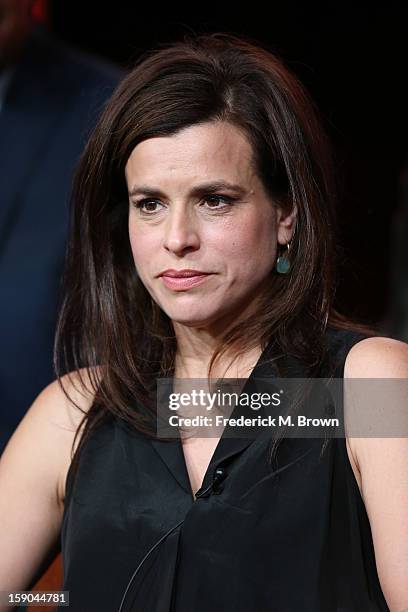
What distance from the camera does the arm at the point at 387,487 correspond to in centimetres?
162

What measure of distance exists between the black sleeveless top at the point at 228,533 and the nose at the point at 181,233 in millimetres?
236

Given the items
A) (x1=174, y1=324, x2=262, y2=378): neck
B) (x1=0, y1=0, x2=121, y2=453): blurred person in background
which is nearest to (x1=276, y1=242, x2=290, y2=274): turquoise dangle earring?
(x1=174, y1=324, x2=262, y2=378): neck

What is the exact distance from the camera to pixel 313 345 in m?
1.85

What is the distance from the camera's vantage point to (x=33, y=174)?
242 centimetres

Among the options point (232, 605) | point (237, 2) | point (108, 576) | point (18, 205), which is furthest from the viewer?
point (237, 2)

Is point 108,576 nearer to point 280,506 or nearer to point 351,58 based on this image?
point 280,506

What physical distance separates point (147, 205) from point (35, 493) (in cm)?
51

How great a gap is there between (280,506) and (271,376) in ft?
0.70

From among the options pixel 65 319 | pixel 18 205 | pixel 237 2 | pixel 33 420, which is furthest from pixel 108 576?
pixel 237 2

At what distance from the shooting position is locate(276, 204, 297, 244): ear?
1.87 meters

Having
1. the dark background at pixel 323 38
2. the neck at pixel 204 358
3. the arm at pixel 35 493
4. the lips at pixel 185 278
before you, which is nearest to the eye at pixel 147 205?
the lips at pixel 185 278

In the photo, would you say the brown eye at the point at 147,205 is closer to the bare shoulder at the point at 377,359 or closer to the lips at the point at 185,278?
the lips at the point at 185,278

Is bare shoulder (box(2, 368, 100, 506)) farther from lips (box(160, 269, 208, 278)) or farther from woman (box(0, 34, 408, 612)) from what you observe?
lips (box(160, 269, 208, 278))

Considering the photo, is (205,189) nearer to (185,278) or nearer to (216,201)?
(216,201)
